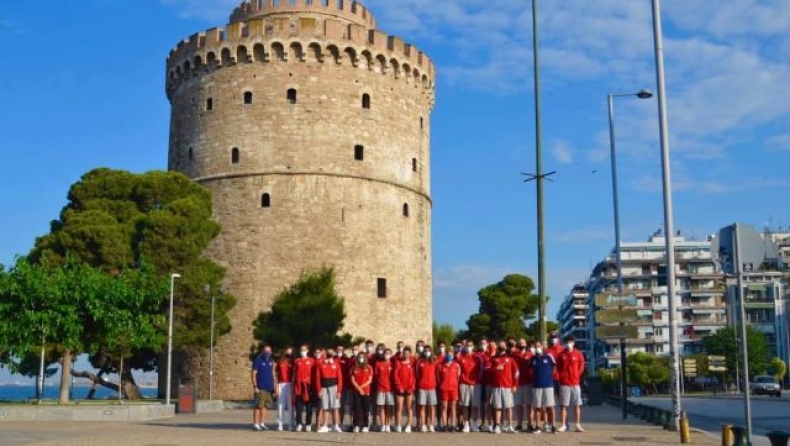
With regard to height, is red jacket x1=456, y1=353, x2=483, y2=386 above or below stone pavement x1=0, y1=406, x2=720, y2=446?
above

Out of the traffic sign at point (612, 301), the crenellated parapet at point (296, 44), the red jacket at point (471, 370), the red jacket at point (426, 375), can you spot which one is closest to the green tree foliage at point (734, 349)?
the crenellated parapet at point (296, 44)

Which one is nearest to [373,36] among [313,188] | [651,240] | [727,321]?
[313,188]

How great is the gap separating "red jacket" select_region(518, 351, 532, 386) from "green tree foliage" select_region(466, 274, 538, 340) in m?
33.5

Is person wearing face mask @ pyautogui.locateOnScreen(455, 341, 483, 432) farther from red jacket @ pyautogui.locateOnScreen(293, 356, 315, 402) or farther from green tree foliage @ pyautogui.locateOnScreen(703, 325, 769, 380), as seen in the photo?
green tree foliage @ pyautogui.locateOnScreen(703, 325, 769, 380)

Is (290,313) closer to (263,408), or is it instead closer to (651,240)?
(263,408)

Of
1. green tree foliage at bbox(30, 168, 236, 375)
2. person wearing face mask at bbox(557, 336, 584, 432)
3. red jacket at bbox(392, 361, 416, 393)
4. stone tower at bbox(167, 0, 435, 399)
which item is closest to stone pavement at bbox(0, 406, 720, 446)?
person wearing face mask at bbox(557, 336, 584, 432)

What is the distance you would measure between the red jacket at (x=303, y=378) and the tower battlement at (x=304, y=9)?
2779 centimetres

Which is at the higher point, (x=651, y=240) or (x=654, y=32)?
(x=651, y=240)

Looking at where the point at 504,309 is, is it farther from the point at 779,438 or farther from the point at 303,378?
the point at 779,438

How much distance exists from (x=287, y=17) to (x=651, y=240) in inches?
3287

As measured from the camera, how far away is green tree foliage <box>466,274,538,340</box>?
50719mm

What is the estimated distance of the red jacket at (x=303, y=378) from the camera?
17.1 meters

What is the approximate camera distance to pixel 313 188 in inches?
1542

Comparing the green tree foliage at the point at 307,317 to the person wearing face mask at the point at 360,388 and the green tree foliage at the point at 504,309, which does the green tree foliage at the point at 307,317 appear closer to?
the green tree foliage at the point at 504,309
